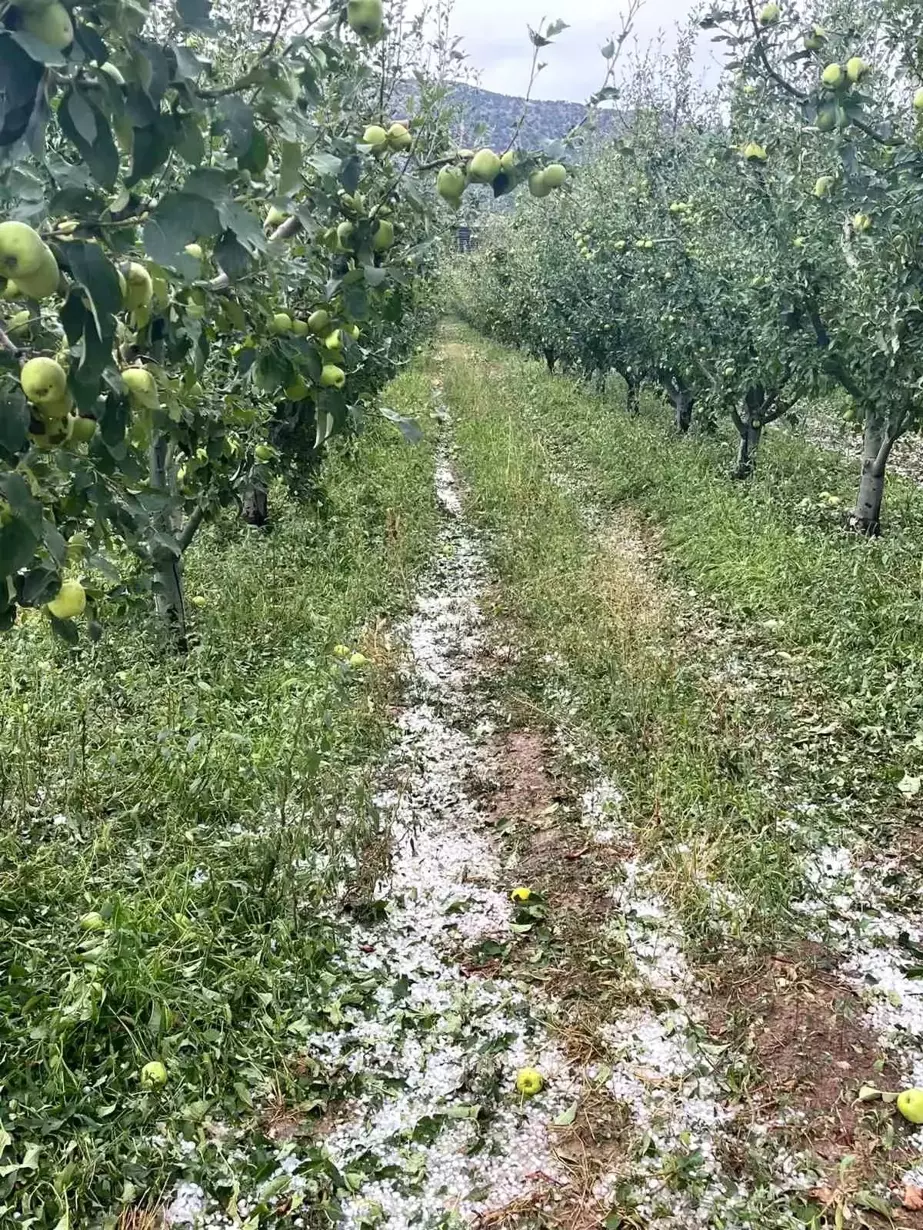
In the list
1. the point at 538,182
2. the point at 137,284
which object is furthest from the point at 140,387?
the point at 538,182

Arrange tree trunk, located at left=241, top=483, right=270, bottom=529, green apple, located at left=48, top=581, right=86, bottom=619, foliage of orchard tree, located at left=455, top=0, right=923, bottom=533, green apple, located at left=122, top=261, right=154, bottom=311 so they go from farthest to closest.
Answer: tree trunk, located at left=241, top=483, right=270, bottom=529 → foliage of orchard tree, located at left=455, top=0, right=923, bottom=533 → green apple, located at left=48, top=581, right=86, bottom=619 → green apple, located at left=122, top=261, right=154, bottom=311

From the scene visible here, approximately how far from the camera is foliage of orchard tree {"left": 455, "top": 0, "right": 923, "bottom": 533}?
162 inches

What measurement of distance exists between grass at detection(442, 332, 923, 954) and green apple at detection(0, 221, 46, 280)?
100.0 inches

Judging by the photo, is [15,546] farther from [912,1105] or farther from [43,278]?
[912,1105]

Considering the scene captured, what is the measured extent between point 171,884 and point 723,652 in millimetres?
3129

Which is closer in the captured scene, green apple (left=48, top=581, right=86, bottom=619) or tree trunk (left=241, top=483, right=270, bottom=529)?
green apple (left=48, top=581, right=86, bottom=619)

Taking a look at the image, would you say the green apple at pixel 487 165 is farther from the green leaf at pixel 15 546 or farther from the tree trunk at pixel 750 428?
the tree trunk at pixel 750 428

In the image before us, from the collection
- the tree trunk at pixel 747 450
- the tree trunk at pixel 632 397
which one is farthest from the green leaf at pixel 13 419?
the tree trunk at pixel 632 397

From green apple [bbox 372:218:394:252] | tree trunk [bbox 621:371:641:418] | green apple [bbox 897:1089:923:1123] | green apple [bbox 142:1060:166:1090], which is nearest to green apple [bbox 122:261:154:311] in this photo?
green apple [bbox 372:218:394:252]

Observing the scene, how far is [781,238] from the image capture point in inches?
245

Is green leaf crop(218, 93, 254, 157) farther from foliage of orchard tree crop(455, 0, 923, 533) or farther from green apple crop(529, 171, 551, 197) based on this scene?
foliage of orchard tree crop(455, 0, 923, 533)

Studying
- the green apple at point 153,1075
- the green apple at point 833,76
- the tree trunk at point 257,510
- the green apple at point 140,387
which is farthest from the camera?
the tree trunk at point 257,510

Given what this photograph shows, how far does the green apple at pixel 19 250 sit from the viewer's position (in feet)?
3.23

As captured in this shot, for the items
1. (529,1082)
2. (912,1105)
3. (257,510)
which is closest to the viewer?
(912,1105)
